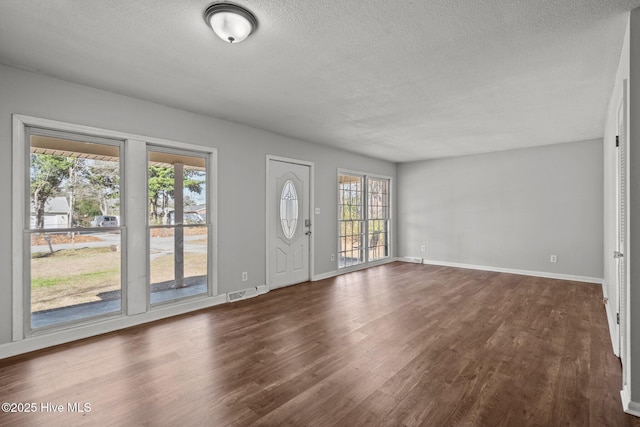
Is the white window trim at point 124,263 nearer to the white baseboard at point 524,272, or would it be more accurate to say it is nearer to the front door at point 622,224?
the front door at point 622,224

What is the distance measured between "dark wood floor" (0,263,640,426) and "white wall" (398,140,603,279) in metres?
1.95

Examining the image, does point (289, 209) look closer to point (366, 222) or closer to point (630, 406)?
point (366, 222)

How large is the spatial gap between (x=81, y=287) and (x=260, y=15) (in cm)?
325

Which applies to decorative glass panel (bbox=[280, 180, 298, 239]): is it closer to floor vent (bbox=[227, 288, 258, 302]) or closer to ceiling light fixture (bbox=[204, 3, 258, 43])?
floor vent (bbox=[227, 288, 258, 302])

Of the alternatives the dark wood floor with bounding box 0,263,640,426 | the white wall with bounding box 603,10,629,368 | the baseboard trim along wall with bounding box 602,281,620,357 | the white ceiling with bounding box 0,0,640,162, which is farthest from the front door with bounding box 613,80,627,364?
the white ceiling with bounding box 0,0,640,162

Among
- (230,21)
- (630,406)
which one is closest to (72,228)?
(230,21)

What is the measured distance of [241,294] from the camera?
4535mm

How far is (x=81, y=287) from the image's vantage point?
3.28 meters

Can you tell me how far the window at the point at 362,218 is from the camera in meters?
6.57

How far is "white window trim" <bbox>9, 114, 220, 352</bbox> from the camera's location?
2766 millimetres

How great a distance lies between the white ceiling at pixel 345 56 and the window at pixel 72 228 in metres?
0.73

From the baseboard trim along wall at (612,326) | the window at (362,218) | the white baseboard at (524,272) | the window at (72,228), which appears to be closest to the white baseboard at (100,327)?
the window at (72,228)

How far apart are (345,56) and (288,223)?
3.28 meters

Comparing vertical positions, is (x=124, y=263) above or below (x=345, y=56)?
below
